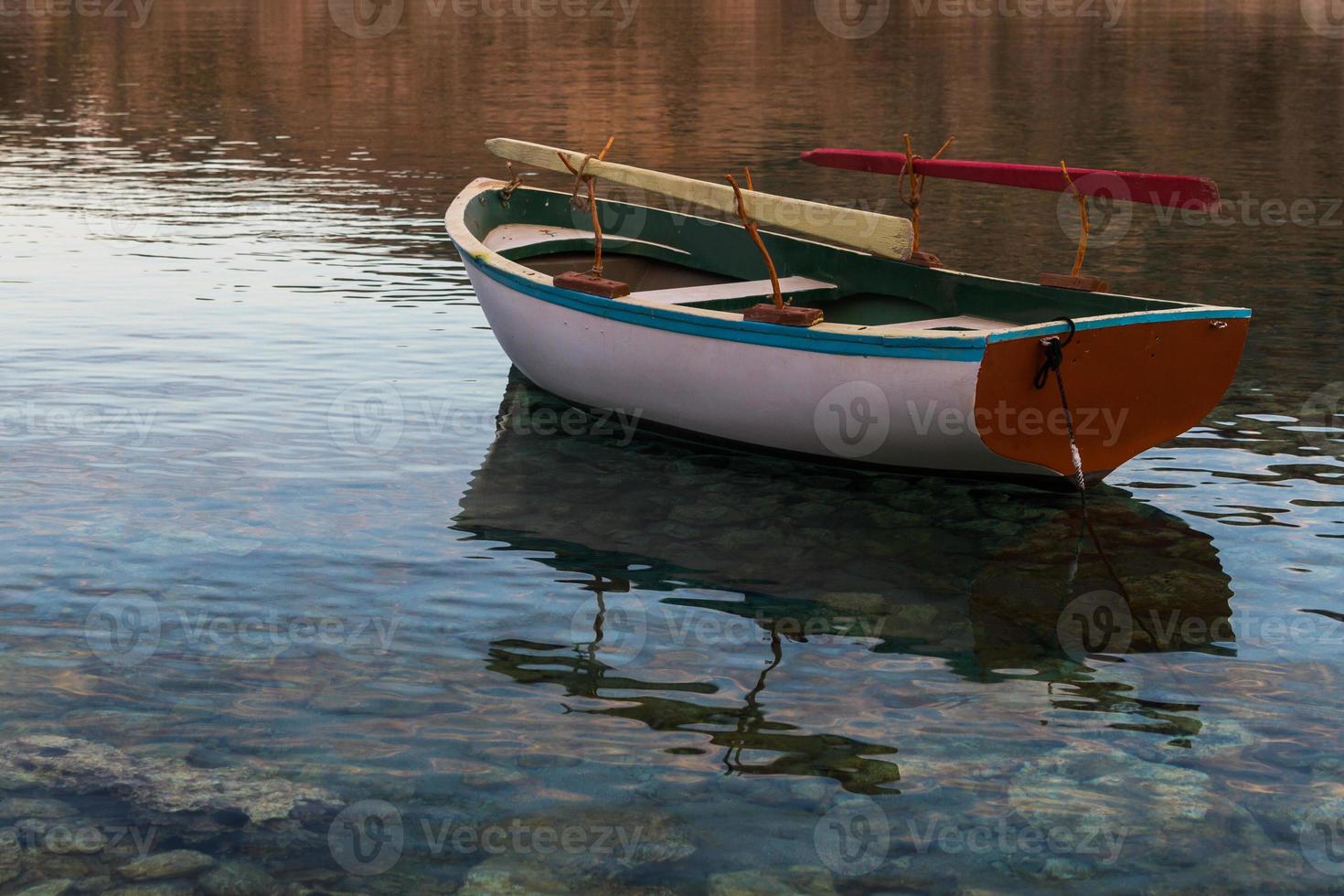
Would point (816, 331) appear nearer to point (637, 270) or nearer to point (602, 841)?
point (602, 841)

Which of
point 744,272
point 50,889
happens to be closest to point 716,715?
point 50,889

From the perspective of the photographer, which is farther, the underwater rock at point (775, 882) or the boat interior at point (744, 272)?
the boat interior at point (744, 272)

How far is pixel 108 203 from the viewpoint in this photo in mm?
24391

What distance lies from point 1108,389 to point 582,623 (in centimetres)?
377

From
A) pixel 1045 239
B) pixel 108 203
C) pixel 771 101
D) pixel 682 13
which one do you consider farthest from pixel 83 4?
pixel 1045 239

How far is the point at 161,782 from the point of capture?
659cm

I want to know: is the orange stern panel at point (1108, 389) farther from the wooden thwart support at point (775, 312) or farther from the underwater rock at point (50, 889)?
the underwater rock at point (50, 889)

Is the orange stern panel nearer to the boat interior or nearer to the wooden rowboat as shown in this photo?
the wooden rowboat

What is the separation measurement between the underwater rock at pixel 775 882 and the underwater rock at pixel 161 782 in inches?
67.2

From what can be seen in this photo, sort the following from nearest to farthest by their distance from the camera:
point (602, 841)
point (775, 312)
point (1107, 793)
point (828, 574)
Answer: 1. point (602, 841)
2. point (1107, 793)
3. point (828, 574)
4. point (775, 312)

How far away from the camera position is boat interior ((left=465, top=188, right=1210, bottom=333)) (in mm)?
11641

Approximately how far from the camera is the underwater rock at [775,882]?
5.85m

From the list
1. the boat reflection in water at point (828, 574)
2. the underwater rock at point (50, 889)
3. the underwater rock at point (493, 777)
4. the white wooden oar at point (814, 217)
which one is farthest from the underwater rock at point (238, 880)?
the white wooden oar at point (814, 217)

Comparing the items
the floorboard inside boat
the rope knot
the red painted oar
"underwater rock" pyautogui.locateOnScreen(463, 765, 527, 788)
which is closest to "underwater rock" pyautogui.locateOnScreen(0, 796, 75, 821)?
"underwater rock" pyautogui.locateOnScreen(463, 765, 527, 788)
